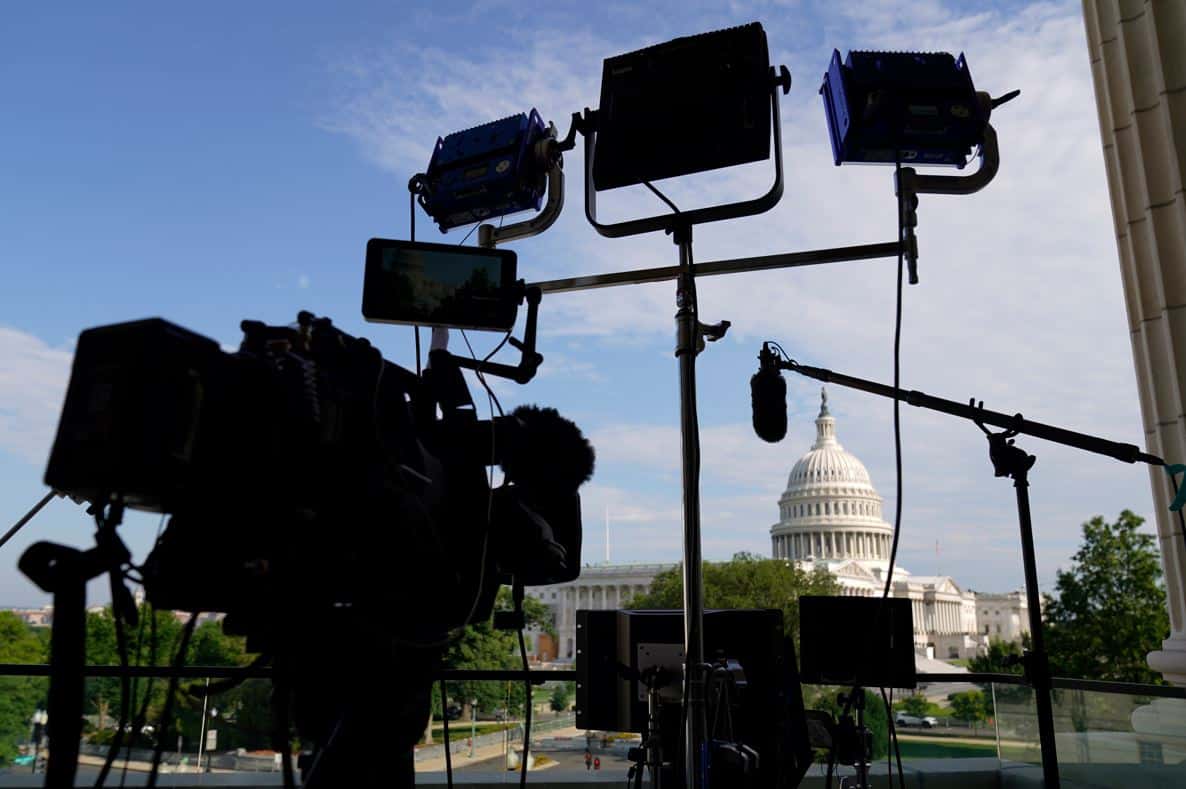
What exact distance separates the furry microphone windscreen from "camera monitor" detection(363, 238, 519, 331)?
0.23 meters

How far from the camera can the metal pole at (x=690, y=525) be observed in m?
1.58

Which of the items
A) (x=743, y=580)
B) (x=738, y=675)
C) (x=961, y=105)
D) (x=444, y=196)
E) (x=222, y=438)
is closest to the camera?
(x=222, y=438)

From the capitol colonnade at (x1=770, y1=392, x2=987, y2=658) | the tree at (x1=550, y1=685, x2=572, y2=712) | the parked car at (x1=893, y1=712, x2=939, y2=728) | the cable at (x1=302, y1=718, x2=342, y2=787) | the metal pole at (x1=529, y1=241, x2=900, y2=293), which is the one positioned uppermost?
the capitol colonnade at (x1=770, y1=392, x2=987, y2=658)

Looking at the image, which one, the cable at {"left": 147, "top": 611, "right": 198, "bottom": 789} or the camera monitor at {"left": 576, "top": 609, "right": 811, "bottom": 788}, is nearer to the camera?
the cable at {"left": 147, "top": 611, "right": 198, "bottom": 789}

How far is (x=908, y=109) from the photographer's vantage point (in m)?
1.89

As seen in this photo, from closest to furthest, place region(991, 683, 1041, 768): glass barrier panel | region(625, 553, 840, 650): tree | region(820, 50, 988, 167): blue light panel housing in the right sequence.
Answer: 1. region(820, 50, 988, 167): blue light panel housing
2. region(991, 683, 1041, 768): glass barrier panel
3. region(625, 553, 840, 650): tree

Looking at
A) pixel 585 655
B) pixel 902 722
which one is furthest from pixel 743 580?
pixel 585 655

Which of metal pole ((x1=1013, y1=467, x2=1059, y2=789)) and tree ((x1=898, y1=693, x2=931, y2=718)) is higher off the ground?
metal pole ((x1=1013, y1=467, x2=1059, y2=789))

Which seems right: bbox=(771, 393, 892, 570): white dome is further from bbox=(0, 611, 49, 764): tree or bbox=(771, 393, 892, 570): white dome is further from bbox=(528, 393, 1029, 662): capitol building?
bbox=(0, 611, 49, 764): tree

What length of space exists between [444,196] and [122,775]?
159cm

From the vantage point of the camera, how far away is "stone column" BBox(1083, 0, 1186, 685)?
12.9 ft

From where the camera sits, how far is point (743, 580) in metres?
35.0

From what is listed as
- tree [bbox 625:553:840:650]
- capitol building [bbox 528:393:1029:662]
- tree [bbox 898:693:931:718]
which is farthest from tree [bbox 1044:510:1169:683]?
capitol building [bbox 528:393:1029:662]

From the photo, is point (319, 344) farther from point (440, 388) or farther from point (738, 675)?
point (738, 675)
